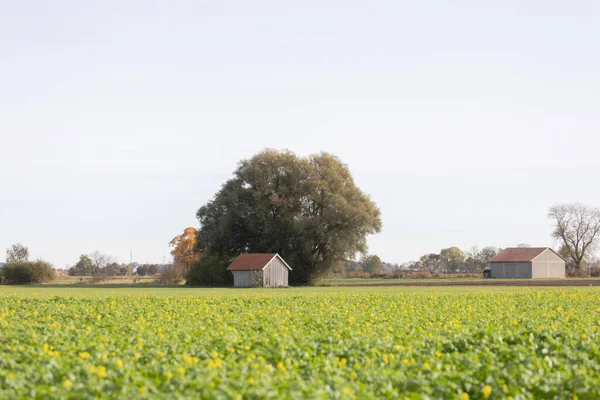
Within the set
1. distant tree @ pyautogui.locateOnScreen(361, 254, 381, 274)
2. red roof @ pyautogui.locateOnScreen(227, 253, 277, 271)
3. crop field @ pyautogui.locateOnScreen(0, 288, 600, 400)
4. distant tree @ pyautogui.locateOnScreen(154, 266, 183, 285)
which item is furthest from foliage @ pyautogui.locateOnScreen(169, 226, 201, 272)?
crop field @ pyautogui.locateOnScreen(0, 288, 600, 400)

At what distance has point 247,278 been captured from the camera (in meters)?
78.9

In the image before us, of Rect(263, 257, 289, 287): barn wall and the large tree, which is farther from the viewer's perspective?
the large tree

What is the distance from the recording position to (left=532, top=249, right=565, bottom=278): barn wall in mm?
113312

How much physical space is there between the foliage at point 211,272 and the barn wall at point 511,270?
47.3m

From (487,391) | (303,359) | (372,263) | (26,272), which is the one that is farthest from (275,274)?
(372,263)

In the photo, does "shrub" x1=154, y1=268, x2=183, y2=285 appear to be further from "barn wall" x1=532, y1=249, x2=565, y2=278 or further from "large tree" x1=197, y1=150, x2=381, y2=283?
"barn wall" x1=532, y1=249, x2=565, y2=278

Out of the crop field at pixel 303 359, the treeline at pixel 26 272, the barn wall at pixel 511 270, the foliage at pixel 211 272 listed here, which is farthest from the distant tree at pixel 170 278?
the crop field at pixel 303 359

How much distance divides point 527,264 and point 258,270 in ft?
171

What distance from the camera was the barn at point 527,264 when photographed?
11300 centimetres

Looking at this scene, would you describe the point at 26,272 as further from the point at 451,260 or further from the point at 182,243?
the point at 451,260

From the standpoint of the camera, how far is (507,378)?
13125 mm

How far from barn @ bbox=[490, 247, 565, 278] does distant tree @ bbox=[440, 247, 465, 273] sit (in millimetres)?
63449

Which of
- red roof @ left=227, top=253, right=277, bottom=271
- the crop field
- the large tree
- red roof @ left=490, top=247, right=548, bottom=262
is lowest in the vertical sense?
the crop field

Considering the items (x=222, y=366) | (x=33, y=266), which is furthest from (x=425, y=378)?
(x=33, y=266)
